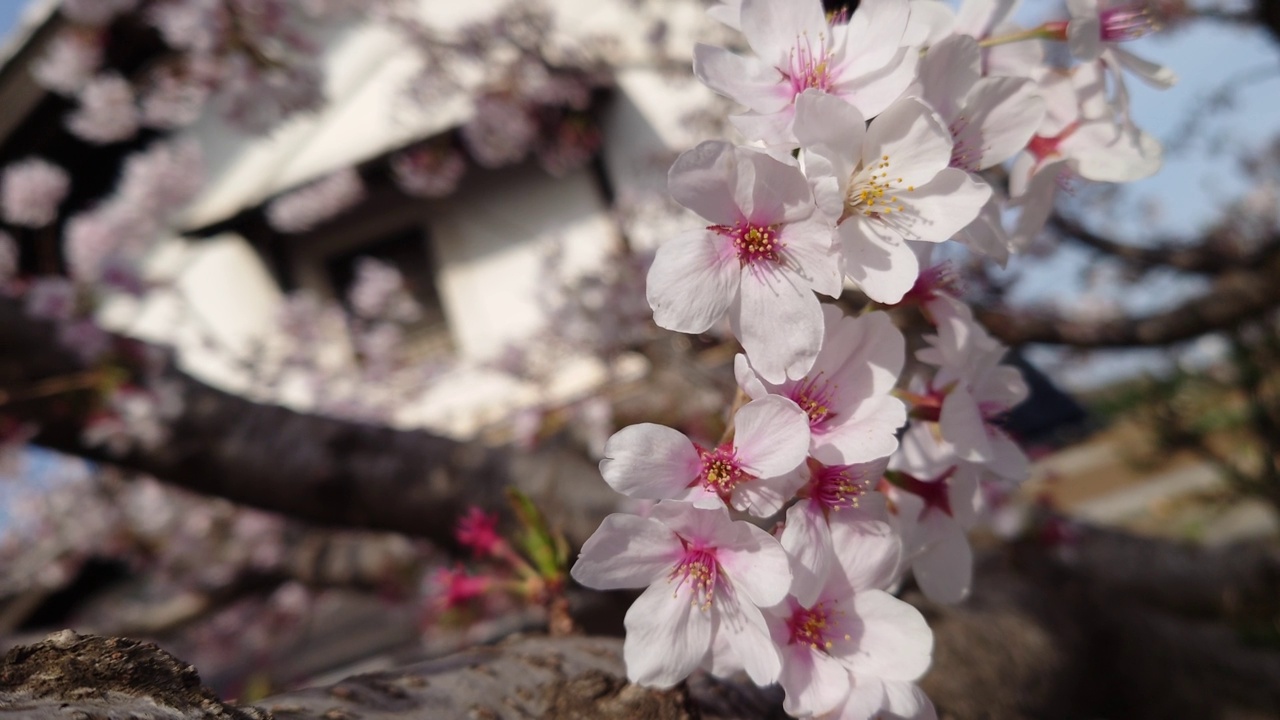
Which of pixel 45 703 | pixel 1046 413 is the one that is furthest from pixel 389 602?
pixel 45 703

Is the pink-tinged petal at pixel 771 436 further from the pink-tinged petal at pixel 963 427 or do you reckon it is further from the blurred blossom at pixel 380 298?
the blurred blossom at pixel 380 298

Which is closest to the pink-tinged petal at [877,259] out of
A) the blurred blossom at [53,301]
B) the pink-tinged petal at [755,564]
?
the pink-tinged petal at [755,564]

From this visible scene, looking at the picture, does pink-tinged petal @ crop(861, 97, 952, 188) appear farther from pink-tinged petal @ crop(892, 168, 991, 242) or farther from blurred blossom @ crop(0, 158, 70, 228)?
blurred blossom @ crop(0, 158, 70, 228)

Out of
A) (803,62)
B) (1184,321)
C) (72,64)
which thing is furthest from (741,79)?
(72,64)

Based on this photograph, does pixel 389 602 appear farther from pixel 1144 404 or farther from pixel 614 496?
pixel 1144 404

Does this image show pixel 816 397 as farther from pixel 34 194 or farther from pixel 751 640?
pixel 34 194

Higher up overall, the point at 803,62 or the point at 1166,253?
the point at 803,62
